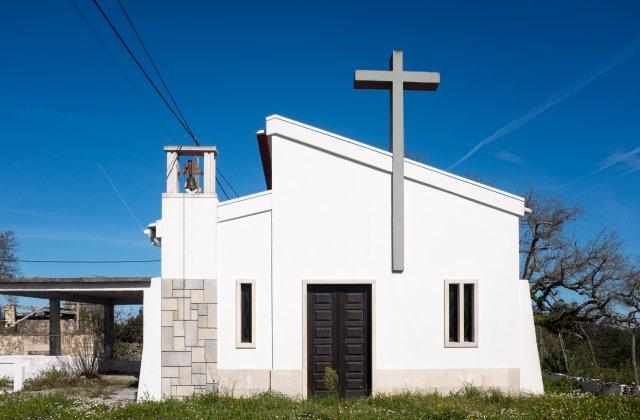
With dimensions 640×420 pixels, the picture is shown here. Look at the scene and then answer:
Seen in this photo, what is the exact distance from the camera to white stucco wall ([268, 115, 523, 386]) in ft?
40.0

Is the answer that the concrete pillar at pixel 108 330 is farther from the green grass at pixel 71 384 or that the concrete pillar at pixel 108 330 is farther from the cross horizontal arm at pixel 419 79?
the cross horizontal arm at pixel 419 79

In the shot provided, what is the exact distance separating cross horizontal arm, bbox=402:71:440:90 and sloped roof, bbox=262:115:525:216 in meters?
1.56

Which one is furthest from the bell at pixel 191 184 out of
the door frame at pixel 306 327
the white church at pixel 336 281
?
the door frame at pixel 306 327

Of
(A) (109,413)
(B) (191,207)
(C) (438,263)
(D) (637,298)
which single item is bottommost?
(A) (109,413)

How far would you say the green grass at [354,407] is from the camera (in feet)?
33.2

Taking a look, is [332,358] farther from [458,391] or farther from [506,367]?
[506,367]

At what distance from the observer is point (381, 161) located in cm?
1237

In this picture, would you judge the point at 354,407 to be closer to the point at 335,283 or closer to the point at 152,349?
the point at 335,283

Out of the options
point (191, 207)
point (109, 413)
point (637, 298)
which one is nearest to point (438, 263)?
point (191, 207)

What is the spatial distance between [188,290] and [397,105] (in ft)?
17.9

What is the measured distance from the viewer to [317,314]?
12.2 meters

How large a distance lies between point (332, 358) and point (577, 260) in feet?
33.9

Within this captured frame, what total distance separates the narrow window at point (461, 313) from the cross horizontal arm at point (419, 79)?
13.0 feet

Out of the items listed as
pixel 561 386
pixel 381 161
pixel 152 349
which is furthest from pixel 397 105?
pixel 561 386
